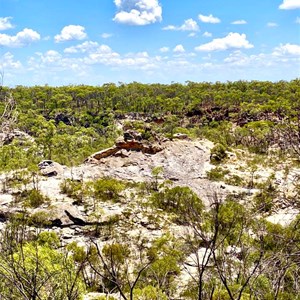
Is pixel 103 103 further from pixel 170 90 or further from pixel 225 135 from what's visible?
pixel 225 135

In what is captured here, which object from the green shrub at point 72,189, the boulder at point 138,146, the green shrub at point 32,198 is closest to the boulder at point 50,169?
the green shrub at point 72,189

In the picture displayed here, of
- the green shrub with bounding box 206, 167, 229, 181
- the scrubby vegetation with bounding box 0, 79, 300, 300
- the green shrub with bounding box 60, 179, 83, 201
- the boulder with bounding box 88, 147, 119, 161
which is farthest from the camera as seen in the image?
the boulder with bounding box 88, 147, 119, 161

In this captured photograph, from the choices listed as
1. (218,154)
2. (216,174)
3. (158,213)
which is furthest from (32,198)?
(218,154)

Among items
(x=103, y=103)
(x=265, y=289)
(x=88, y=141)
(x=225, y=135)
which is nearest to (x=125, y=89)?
(x=103, y=103)

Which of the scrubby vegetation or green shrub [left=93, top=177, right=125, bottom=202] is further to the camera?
green shrub [left=93, top=177, right=125, bottom=202]

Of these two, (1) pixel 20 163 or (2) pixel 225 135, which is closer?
(1) pixel 20 163

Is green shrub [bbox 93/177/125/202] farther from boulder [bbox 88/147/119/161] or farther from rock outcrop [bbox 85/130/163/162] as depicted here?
rock outcrop [bbox 85/130/163/162]

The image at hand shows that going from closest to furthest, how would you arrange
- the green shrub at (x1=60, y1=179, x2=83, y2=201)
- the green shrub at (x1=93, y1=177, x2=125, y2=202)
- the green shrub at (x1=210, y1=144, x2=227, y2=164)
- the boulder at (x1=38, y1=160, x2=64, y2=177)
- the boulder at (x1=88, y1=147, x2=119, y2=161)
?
the green shrub at (x1=93, y1=177, x2=125, y2=202) < the green shrub at (x1=60, y1=179, x2=83, y2=201) < the boulder at (x1=38, y1=160, x2=64, y2=177) < the green shrub at (x1=210, y1=144, x2=227, y2=164) < the boulder at (x1=88, y1=147, x2=119, y2=161)

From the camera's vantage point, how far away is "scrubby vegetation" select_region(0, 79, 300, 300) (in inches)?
255

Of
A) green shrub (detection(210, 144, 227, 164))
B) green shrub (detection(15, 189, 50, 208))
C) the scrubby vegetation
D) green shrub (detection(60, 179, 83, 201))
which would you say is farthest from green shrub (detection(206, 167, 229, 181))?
green shrub (detection(15, 189, 50, 208))

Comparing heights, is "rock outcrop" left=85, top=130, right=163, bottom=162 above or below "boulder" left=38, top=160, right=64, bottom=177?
above

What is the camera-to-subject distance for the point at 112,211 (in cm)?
2720

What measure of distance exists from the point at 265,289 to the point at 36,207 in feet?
63.4

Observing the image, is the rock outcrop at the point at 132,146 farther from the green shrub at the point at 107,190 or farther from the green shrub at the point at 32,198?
the green shrub at the point at 32,198
